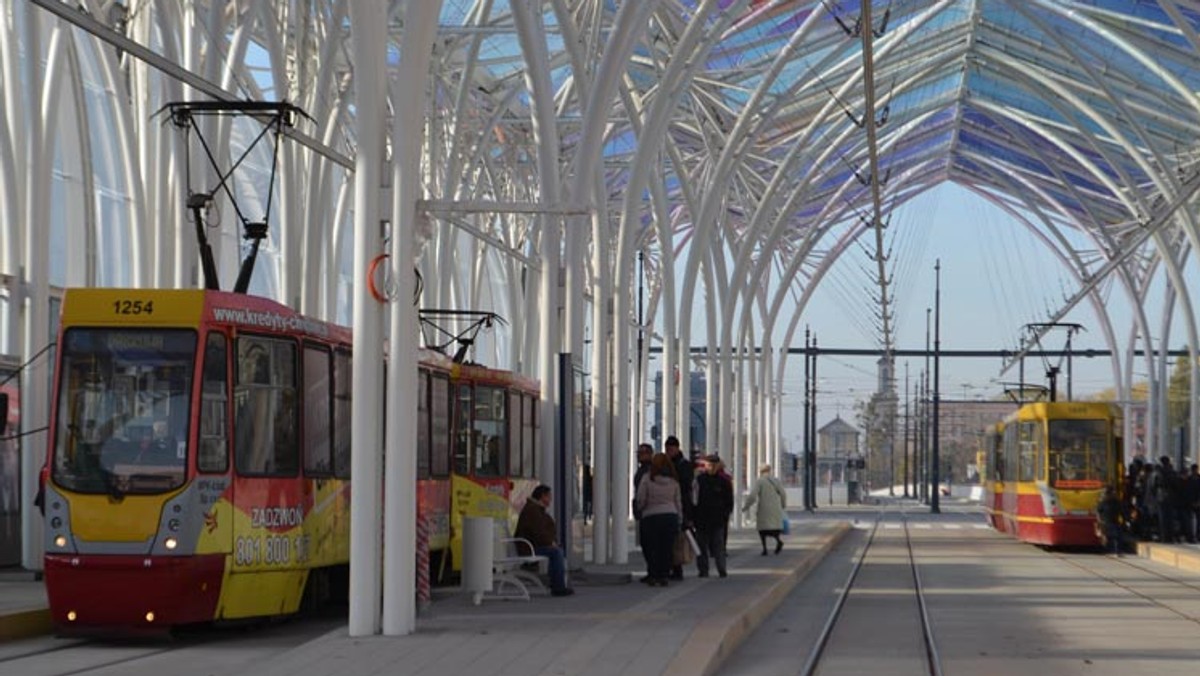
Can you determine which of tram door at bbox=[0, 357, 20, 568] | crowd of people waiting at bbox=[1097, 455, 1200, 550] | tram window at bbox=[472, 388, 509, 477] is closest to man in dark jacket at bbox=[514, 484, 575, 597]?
tram window at bbox=[472, 388, 509, 477]

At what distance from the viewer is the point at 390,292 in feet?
56.9

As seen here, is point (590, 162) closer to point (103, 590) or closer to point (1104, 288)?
point (103, 590)

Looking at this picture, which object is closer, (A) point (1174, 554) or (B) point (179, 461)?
(B) point (179, 461)

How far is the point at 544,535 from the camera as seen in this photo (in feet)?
78.6

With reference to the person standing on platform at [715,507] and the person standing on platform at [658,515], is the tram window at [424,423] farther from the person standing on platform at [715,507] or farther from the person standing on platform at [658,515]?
the person standing on platform at [715,507]

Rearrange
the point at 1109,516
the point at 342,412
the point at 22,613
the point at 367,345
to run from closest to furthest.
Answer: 1. the point at 367,345
2. the point at 22,613
3. the point at 342,412
4. the point at 1109,516

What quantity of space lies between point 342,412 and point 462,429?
4.69 m

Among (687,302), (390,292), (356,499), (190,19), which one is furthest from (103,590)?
(687,302)

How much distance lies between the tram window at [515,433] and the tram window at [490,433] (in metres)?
0.29

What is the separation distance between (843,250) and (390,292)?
223 ft

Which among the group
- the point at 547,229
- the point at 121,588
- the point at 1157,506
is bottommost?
the point at 121,588

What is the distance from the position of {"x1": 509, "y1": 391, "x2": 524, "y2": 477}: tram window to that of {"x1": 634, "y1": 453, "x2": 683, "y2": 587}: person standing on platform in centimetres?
299

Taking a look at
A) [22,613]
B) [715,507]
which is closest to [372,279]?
[22,613]

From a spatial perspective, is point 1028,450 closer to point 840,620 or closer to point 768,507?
point 768,507
